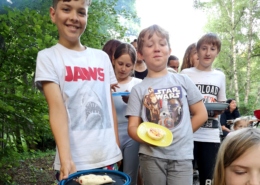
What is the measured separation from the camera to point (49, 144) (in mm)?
9570

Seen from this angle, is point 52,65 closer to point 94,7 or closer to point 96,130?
point 96,130

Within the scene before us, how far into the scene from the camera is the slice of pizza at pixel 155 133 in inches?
61.2

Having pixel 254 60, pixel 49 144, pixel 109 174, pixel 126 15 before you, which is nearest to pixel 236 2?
pixel 254 60

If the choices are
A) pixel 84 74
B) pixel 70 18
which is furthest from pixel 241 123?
pixel 70 18

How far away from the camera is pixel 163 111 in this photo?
1.82 m

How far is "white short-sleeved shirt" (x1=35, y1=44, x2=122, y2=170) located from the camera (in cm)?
147

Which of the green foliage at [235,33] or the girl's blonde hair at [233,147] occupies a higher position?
the green foliage at [235,33]

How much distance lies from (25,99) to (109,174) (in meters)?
2.12

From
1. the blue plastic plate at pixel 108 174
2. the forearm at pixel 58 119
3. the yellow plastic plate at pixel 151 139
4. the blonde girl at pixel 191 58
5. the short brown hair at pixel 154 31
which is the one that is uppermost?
the short brown hair at pixel 154 31

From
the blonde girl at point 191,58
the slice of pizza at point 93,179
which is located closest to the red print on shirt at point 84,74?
the slice of pizza at point 93,179

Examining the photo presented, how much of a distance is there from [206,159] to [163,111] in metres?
1.01

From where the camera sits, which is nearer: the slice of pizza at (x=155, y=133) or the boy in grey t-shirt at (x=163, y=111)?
the slice of pizza at (x=155, y=133)

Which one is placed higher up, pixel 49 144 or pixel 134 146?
pixel 134 146

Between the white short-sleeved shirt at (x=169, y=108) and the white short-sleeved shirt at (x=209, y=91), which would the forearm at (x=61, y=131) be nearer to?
the white short-sleeved shirt at (x=169, y=108)
